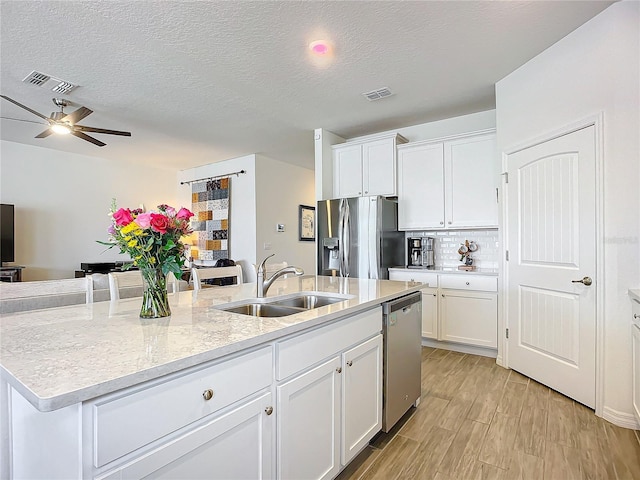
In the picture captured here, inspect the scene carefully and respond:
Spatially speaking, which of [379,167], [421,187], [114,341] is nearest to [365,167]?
[379,167]

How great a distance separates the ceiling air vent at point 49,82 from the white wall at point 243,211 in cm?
295

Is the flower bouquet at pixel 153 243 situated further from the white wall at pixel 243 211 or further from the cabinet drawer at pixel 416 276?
the white wall at pixel 243 211

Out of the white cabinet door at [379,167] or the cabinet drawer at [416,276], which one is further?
the white cabinet door at [379,167]

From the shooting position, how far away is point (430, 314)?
12.5 ft

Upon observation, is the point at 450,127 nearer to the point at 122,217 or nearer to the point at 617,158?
the point at 617,158

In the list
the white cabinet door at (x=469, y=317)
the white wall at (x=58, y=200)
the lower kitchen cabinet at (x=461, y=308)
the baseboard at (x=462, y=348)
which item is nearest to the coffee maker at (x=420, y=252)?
the lower kitchen cabinet at (x=461, y=308)

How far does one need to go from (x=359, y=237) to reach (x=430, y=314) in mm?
1181

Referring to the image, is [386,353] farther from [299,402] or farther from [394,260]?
[394,260]

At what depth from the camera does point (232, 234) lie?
6.25 metres

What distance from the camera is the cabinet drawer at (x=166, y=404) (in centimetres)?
81

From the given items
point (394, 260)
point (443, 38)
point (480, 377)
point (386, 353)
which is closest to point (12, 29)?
point (443, 38)

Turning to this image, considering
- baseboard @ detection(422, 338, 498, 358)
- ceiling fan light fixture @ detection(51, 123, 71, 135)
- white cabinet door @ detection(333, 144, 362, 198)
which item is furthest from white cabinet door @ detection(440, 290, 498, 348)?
ceiling fan light fixture @ detection(51, 123, 71, 135)

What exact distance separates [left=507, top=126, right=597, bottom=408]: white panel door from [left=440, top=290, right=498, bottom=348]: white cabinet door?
0.29 m

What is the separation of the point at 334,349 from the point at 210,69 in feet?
8.52
